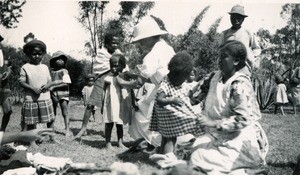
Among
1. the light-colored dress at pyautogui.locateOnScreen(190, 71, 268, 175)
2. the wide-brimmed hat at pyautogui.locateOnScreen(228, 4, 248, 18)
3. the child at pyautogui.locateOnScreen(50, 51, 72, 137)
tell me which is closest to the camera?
the light-colored dress at pyautogui.locateOnScreen(190, 71, 268, 175)

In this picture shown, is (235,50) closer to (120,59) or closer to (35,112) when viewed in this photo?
(120,59)

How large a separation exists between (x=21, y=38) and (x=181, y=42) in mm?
8011

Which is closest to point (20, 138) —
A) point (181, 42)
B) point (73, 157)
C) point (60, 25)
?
point (73, 157)

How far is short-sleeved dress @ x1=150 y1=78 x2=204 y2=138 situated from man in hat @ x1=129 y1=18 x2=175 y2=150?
41cm

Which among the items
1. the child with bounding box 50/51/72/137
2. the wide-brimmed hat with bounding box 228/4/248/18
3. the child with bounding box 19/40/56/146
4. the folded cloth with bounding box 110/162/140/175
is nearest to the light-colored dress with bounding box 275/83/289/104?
the wide-brimmed hat with bounding box 228/4/248/18

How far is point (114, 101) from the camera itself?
13.5 ft

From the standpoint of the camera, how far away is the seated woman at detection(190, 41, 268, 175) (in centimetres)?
251

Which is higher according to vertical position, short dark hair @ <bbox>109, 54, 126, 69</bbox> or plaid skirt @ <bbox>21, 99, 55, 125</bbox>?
short dark hair @ <bbox>109, 54, 126, 69</bbox>

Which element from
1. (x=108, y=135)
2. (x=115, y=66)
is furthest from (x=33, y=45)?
(x=108, y=135)

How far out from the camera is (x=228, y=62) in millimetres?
2648

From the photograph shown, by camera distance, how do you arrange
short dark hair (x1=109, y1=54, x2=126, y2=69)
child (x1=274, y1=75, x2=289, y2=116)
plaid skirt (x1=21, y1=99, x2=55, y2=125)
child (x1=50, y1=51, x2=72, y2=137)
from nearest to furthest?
short dark hair (x1=109, y1=54, x2=126, y2=69) < plaid skirt (x1=21, y1=99, x2=55, y2=125) < child (x1=50, y1=51, x2=72, y2=137) < child (x1=274, y1=75, x2=289, y2=116)

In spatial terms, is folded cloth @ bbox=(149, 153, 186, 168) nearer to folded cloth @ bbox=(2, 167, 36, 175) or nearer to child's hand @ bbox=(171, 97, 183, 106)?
child's hand @ bbox=(171, 97, 183, 106)

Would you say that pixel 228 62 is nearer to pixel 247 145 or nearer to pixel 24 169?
pixel 247 145

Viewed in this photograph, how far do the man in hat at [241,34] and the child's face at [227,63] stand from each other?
1585 mm
